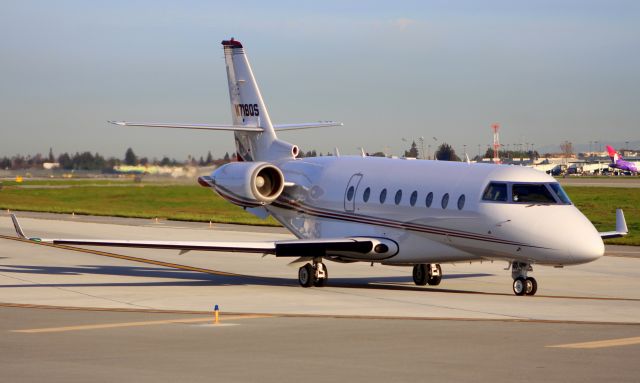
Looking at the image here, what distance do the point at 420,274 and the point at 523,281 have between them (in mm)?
4118

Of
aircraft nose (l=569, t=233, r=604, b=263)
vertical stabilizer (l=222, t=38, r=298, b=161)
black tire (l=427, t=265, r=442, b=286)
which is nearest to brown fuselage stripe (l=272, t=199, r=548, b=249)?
aircraft nose (l=569, t=233, r=604, b=263)

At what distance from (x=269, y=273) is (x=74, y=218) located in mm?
33644

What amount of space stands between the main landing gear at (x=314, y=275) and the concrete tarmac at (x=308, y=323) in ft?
1.77

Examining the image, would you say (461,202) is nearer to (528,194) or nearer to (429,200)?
(429,200)

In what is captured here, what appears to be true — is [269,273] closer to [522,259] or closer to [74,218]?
[522,259]

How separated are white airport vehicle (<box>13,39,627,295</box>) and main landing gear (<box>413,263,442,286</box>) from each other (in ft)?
0.09

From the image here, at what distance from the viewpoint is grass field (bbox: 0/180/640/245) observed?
6419 centimetres

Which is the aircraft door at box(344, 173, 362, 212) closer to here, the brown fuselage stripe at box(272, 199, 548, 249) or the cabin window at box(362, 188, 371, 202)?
the brown fuselage stripe at box(272, 199, 548, 249)

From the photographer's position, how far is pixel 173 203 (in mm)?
86125

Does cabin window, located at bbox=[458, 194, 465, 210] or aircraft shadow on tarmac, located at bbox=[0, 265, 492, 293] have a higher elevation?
cabin window, located at bbox=[458, 194, 465, 210]

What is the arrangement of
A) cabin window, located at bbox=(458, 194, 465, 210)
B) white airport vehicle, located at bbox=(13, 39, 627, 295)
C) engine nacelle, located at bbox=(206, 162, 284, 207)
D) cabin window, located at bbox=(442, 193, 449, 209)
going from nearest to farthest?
1. white airport vehicle, located at bbox=(13, 39, 627, 295)
2. cabin window, located at bbox=(458, 194, 465, 210)
3. cabin window, located at bbox=(442, 193, 449, 209)
4. engine nacelle, located at bbox=(206, 162, 284, 207)

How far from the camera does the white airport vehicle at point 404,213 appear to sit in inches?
976

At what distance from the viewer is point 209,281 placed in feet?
98.9

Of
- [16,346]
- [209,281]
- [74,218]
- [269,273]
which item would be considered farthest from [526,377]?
[74,218]
